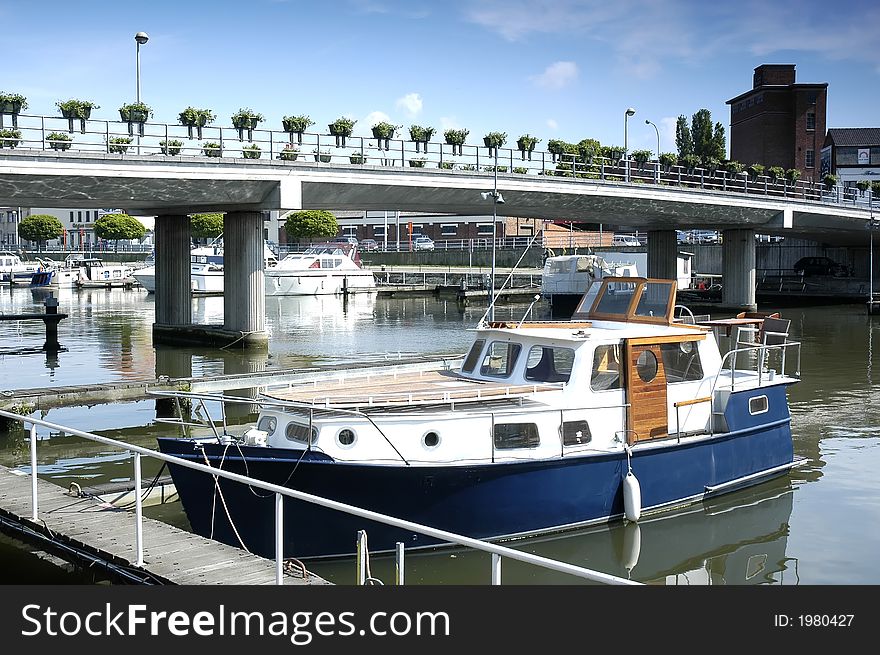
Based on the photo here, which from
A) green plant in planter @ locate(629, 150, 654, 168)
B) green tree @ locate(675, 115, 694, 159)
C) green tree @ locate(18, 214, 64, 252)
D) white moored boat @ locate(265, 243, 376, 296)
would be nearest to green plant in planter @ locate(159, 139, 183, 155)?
green plant in planter @ locate(629, 150, 654, 168)

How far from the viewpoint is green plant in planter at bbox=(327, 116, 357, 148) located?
39.1 m

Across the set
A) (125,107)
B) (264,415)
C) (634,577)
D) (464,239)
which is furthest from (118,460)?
(464,239)

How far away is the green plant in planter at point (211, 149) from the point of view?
35.0m

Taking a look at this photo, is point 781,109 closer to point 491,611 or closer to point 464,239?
point 464,239

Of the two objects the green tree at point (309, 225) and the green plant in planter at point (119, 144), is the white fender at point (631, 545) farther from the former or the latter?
the green tree at point (309, 225)

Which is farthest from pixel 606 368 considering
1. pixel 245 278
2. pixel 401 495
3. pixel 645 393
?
pixel 245 278

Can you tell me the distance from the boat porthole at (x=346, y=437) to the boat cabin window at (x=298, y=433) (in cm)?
32

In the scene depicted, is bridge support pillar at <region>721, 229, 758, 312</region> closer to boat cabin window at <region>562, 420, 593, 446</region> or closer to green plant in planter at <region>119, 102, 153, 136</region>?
green plant in planter at <region>119, 102, 153, 136</region>

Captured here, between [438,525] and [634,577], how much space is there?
2786 mm

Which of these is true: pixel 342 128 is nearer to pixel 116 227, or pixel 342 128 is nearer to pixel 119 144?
pixel 119 144

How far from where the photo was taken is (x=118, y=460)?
20109 millimetres

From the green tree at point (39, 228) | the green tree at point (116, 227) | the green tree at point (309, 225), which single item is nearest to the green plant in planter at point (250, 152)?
the green tree at point (309, 225)

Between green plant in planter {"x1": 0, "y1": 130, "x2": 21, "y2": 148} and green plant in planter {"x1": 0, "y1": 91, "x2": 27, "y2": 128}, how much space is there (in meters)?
1.08

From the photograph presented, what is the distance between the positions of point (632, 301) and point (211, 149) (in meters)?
21.6
